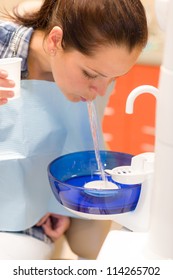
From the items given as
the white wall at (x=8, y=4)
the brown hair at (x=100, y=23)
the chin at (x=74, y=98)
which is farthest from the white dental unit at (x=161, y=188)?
the white wall at (x=8, y=4)

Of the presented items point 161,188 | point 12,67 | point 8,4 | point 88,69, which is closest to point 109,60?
point 88,69

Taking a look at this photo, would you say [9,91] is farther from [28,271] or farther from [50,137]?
[28,271]

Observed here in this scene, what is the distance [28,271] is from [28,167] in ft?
1.44

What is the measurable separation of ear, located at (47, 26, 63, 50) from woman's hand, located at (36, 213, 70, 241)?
1.19 ft

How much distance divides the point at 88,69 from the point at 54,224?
15.7 inches

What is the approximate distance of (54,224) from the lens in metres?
1.16

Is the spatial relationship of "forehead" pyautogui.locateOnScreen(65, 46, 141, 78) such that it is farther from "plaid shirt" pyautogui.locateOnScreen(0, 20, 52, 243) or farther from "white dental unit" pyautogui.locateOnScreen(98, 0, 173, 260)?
"white dental unit" pyautogui.locateOnScreen(98, 0, 173, 260)

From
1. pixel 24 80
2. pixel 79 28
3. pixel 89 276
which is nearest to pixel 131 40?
pixel 79 28

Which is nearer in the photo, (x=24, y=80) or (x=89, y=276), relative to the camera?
(x=89, y=276)

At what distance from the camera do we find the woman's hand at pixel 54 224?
1110 millimetres

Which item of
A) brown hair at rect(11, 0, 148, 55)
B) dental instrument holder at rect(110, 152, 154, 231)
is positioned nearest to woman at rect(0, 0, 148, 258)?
brown hair at rect(11, 0, 148, 55)

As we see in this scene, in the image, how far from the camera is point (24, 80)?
0.96 metres

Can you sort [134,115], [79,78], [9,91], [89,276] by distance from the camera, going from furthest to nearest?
[134,115]
[79,78]
[9,91]
[89,276]

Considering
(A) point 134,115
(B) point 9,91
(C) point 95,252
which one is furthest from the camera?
(A) point 134,115
